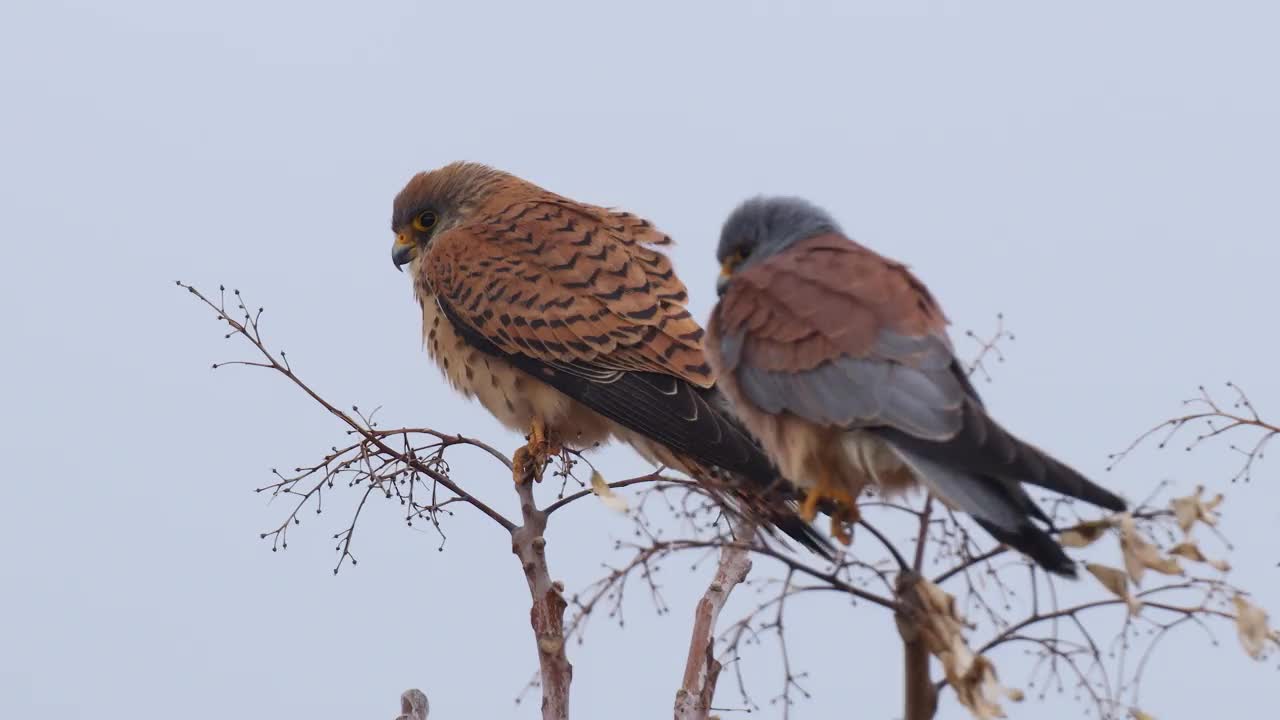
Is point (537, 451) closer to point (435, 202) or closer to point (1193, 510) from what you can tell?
point (435, 202)

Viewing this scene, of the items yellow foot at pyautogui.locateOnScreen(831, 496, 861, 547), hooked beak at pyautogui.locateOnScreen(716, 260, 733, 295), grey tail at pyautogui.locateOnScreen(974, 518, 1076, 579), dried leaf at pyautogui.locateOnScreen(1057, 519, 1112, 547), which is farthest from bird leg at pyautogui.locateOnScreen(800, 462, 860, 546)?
dried leaf at pyautogui.locateOnScreen(1057, 519, 1112, 547)

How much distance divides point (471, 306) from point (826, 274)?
1935mm

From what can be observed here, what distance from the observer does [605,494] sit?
294cm

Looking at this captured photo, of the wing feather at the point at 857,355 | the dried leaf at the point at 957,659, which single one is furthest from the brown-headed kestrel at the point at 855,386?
the dried leaf at the point at 957,659

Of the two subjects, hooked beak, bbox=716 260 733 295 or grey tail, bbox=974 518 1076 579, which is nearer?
grey tail, bbox=974 518 1076 579

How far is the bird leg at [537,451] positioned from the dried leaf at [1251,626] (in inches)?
101

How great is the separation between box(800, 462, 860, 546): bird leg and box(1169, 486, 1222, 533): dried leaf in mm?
951

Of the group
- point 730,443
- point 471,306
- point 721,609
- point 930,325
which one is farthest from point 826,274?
point 471,306

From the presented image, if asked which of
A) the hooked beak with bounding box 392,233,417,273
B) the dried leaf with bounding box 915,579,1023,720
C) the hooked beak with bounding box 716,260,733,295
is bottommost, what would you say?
the dried leaf with bounding box 915,579,1023,720

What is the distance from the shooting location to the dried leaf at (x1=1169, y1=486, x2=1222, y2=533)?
2.11 metres

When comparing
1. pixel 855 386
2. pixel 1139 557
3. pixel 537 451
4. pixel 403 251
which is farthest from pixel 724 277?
pixel 403 251

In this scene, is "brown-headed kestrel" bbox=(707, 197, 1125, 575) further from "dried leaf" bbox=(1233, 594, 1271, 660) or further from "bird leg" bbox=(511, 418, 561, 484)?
"bird leg" bbox=(511, 418, 561, 484)

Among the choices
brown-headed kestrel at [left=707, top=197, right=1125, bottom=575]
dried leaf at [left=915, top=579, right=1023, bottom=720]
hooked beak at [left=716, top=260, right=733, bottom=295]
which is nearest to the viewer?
dried leaf at [left=915, top=579, right=1023, bottom=720]

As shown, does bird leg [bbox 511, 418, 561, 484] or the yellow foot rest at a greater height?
bird leg [bbox 511, 418, 561, 484]
